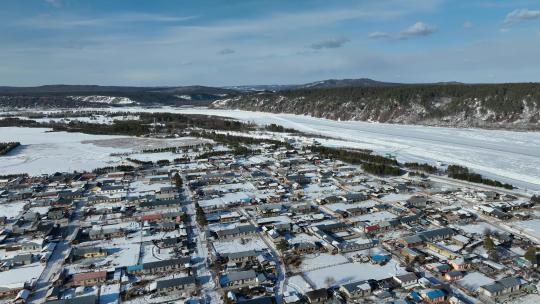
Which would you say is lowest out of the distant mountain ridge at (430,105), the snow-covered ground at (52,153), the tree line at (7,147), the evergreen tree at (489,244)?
the snow-covered ground at (52,153)

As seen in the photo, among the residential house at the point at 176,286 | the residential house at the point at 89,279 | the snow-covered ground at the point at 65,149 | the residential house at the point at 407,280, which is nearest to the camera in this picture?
the residential house at the point at 176,286

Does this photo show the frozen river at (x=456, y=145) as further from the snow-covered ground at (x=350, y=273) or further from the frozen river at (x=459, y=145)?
the snow-covered ground at (x=350, y=273)

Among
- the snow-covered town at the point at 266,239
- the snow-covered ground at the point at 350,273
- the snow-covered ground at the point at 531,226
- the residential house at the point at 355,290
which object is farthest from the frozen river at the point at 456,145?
the residential house at the point at 355,290

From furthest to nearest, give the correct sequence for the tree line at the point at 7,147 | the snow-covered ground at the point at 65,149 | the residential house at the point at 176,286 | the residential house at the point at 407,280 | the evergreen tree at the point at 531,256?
the tree line at the point at 7,147 < the snow-covered ground at the point at 65,149 < the evergreen tree at the point at 531,256 < the residential house at the point at 407,280 < the residential house at the point at 176,286

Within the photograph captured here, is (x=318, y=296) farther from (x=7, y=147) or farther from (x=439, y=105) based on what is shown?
(x=439, y=105)

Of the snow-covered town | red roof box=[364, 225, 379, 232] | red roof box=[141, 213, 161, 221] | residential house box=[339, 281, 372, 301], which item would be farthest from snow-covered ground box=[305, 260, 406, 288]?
red roof box=[141, 213, 161, 221]

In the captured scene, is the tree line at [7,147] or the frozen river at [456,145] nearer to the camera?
the frozen river at [456,145]

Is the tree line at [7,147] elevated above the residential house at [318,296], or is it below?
below

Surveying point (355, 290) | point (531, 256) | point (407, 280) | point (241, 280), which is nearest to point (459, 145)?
point (531, 256)

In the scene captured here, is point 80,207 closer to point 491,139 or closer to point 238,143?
point 238,143
